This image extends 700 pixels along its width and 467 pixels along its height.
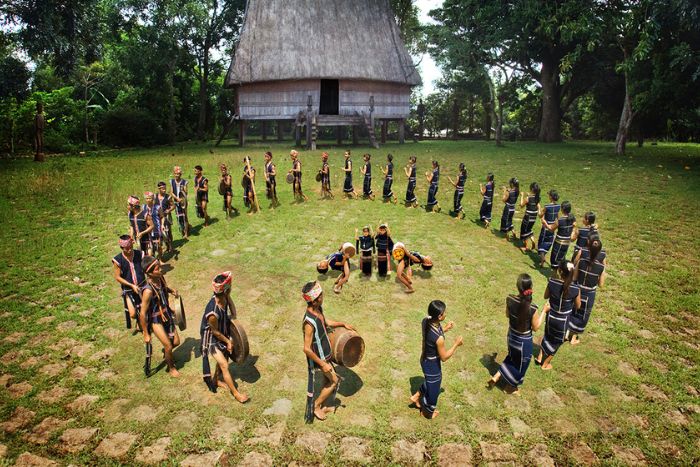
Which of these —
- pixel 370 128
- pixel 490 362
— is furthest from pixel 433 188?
pixel 370 128

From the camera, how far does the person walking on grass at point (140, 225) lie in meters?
9.16

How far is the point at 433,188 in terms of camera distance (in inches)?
535

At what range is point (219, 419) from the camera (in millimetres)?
5148

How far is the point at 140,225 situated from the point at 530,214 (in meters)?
9.14

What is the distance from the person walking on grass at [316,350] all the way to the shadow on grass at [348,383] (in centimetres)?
42

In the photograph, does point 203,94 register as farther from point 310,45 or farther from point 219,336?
point 219,336

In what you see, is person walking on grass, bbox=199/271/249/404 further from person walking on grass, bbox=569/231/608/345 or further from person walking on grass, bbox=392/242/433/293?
person walking on grass, bbox=569/231/608/345

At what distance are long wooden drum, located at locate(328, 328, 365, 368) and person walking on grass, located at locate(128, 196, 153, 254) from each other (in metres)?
5.80

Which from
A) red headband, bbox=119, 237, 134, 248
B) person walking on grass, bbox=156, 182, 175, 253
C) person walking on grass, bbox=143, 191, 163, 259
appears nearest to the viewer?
red headband, bbox=119, 237, 134, 248

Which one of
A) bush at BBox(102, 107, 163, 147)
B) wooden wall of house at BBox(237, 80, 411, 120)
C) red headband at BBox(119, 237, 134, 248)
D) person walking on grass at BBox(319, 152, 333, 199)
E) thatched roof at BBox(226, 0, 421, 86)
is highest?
thatched roof at BBox(226, 0, 421, 86)

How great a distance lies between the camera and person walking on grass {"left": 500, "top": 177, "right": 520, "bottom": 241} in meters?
11.2

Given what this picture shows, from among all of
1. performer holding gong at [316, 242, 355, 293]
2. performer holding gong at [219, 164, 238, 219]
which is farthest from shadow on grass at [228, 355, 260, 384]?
performer holding gong at [219, 164, 238, 219]

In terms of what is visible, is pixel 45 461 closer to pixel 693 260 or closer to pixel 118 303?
pixel 118 303

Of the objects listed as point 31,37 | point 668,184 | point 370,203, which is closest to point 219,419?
point 370,203
